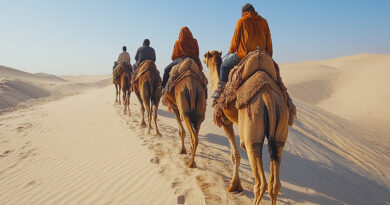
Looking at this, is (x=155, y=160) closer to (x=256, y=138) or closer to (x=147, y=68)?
(x=147, y=68)

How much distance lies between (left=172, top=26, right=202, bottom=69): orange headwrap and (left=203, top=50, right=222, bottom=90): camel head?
748 millimetres

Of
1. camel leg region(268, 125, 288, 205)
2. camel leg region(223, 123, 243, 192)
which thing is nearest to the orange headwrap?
camel leg region(223, 123, 243, 192)

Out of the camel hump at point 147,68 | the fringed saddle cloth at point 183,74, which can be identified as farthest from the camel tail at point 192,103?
the camel hump at point 147,68

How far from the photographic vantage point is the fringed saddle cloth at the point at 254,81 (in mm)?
2828

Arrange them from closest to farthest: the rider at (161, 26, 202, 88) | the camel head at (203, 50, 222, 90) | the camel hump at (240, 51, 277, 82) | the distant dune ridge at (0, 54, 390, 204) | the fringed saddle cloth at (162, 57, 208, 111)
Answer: the camel hump at (240, 51, 277, 82), the distant dune ridge at (0, 54, 390, 204), the camel head at (203, 50, 222, 90), the fringed saddle cloth at (162, 57, 208, 111), the rider at (161, 26, 202, 88)

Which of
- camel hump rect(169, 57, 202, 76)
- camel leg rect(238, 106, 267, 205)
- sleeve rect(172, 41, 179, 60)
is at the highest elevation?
sleeve rect(172, 41, 179, 60)

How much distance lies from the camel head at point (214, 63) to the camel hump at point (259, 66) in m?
1.41

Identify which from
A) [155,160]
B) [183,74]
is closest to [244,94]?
[183,74]

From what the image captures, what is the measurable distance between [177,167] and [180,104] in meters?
1.33

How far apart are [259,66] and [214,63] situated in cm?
171

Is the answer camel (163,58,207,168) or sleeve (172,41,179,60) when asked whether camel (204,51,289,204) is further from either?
sleeve (172,41,179,60)

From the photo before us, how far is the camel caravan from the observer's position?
2693mm

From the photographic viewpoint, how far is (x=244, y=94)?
289 centimetres

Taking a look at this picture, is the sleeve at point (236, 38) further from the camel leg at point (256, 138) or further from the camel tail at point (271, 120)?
the camel leg at point (256, 138)
